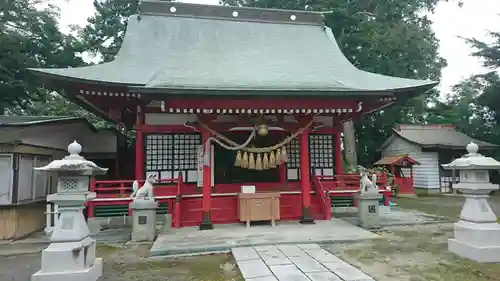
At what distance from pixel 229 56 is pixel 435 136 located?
14938mm

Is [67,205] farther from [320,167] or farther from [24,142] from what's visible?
[320,167]

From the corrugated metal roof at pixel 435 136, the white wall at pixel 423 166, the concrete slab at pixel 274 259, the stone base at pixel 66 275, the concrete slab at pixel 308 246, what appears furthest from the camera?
the corrugated metal roof at pixel 435 136

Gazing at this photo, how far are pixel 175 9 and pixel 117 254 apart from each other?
9.56 meters

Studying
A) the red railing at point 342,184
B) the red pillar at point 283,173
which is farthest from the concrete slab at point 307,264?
the red pillar at point 283,173

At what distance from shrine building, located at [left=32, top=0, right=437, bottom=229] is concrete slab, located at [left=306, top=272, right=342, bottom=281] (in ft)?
11.3

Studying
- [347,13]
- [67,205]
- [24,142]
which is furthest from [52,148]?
[347,13]

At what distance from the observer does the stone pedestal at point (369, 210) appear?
295 inches

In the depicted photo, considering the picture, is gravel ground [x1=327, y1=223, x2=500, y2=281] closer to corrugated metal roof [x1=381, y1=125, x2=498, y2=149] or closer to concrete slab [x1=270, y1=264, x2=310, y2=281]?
concrete slab [x1=270, y1=264, x2=310, y2=281]

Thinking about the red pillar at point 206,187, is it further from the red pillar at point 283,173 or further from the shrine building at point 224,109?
the red pillar at point 283,173

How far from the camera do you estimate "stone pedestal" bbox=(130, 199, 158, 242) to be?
668 centimetres

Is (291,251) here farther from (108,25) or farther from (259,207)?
(108,25)

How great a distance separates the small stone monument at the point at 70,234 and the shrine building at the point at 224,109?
2672 millimetres

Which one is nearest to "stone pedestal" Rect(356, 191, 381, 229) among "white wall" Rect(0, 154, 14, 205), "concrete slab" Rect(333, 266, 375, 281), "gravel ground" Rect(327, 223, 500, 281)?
"gravel ground" Rect(327, 223, 500, 281)

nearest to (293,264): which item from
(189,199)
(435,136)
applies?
(189,199)
